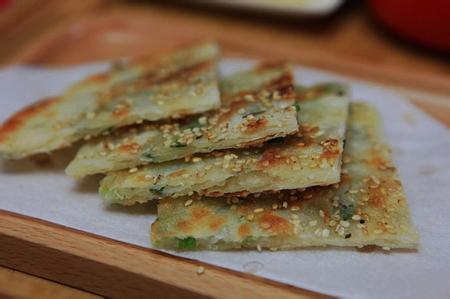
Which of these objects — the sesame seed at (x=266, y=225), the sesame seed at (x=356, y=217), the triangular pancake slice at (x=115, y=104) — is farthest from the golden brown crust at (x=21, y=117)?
the sesame seed at (x=356, y=217)

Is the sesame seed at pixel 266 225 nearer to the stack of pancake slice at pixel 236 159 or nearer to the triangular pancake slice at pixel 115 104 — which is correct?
the stack of pancake slice at pixel 236 159

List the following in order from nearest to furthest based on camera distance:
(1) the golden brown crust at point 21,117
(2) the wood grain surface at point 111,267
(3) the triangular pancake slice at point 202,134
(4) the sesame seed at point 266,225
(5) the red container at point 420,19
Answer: (2) the wood grain surface at point 111,267
(4) the sesame seed at point 266,225
(3) the triangular pancake slice at point 202,134
(1) the golden brown crust at point 21,117
(5) the red container at point 420,19

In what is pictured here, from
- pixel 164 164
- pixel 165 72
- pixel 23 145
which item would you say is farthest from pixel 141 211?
pixel 165 72

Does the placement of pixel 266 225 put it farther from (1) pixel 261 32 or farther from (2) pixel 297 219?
(1) pixel 261 32

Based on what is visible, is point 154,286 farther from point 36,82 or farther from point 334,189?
point 36,82

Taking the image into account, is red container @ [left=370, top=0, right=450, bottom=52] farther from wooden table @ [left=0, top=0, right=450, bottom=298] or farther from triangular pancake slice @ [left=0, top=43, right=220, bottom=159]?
triangular pancake slice @ [left=0, top=43, right=220, bottom=159]

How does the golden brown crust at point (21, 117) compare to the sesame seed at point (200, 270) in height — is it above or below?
above
